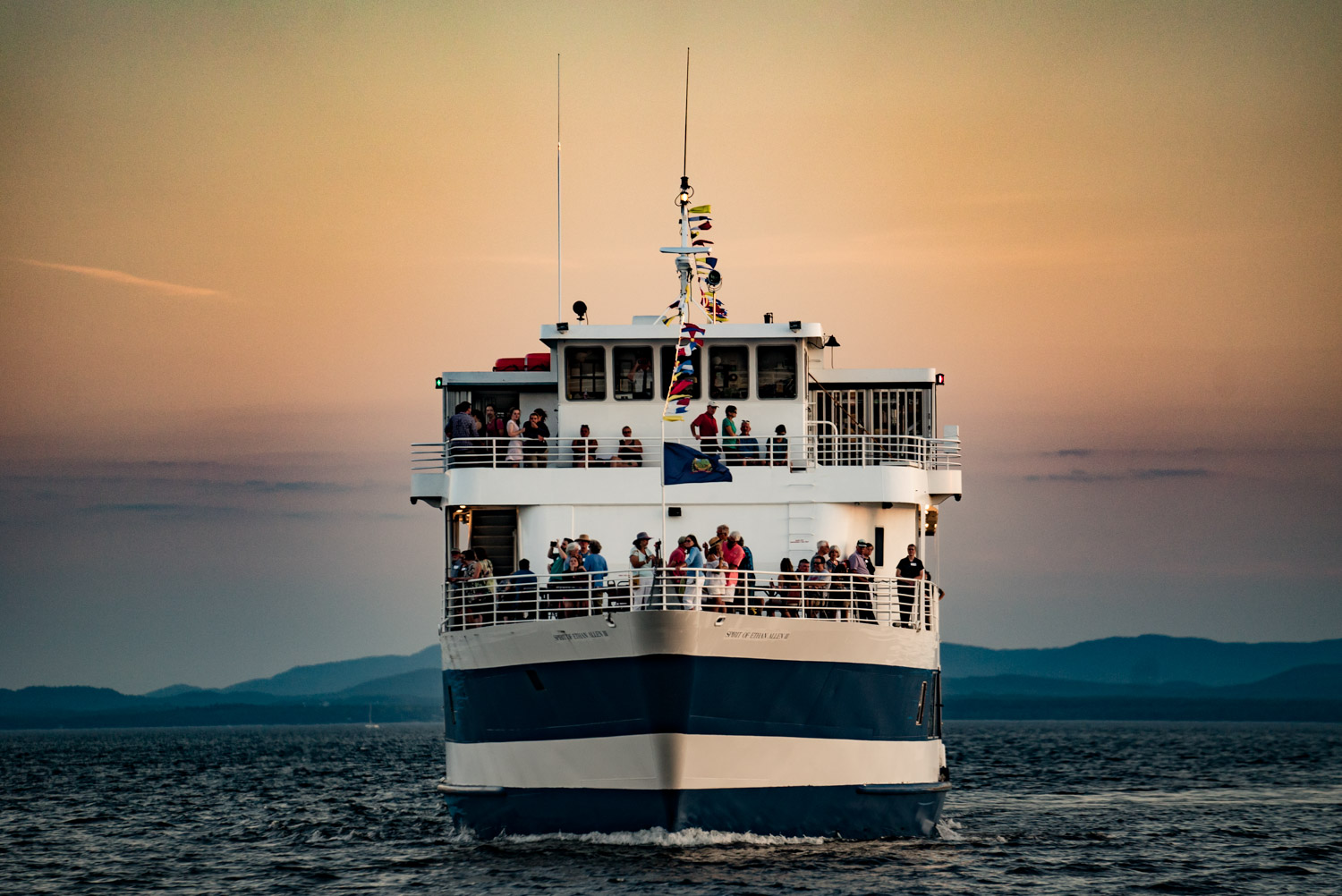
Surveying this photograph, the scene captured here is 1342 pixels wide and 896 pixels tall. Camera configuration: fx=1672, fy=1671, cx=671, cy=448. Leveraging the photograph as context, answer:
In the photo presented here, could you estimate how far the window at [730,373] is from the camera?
2864cm

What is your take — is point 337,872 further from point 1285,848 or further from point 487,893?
point 1285,848

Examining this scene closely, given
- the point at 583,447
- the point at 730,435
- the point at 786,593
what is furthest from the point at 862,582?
the point at 583,447

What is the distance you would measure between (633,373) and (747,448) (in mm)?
2717

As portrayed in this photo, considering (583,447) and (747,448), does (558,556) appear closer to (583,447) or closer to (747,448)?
(583,447)

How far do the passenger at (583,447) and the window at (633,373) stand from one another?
0.90 m

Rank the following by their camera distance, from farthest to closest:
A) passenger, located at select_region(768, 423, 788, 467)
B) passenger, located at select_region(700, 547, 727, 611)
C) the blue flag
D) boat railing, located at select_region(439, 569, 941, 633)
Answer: passenger, located at select_region(768, 423, 788, 467), the blue flag, boat railing, located at select_region(439, 569, 941, 633), passenger, located at select_region(700, 547, 727, 611)

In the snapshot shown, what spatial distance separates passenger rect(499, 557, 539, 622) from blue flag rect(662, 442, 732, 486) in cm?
244

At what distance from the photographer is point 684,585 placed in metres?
21.9

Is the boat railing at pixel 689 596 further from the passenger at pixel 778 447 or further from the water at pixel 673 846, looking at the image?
the water at pixel 673 846

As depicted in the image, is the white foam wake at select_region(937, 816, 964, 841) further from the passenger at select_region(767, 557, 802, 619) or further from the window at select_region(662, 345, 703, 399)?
the window at select_region(662, 345, 703, 399)

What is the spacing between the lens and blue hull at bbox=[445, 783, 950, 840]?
2188 cm

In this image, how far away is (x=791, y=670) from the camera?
73.4 feet

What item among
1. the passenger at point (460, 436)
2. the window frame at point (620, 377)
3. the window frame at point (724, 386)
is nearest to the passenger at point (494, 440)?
the passenger at point (460, 436)

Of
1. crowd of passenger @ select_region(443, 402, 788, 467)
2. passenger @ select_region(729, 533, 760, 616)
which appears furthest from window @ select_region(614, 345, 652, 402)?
passenger @ select_region(729, 533, 760, 616)
